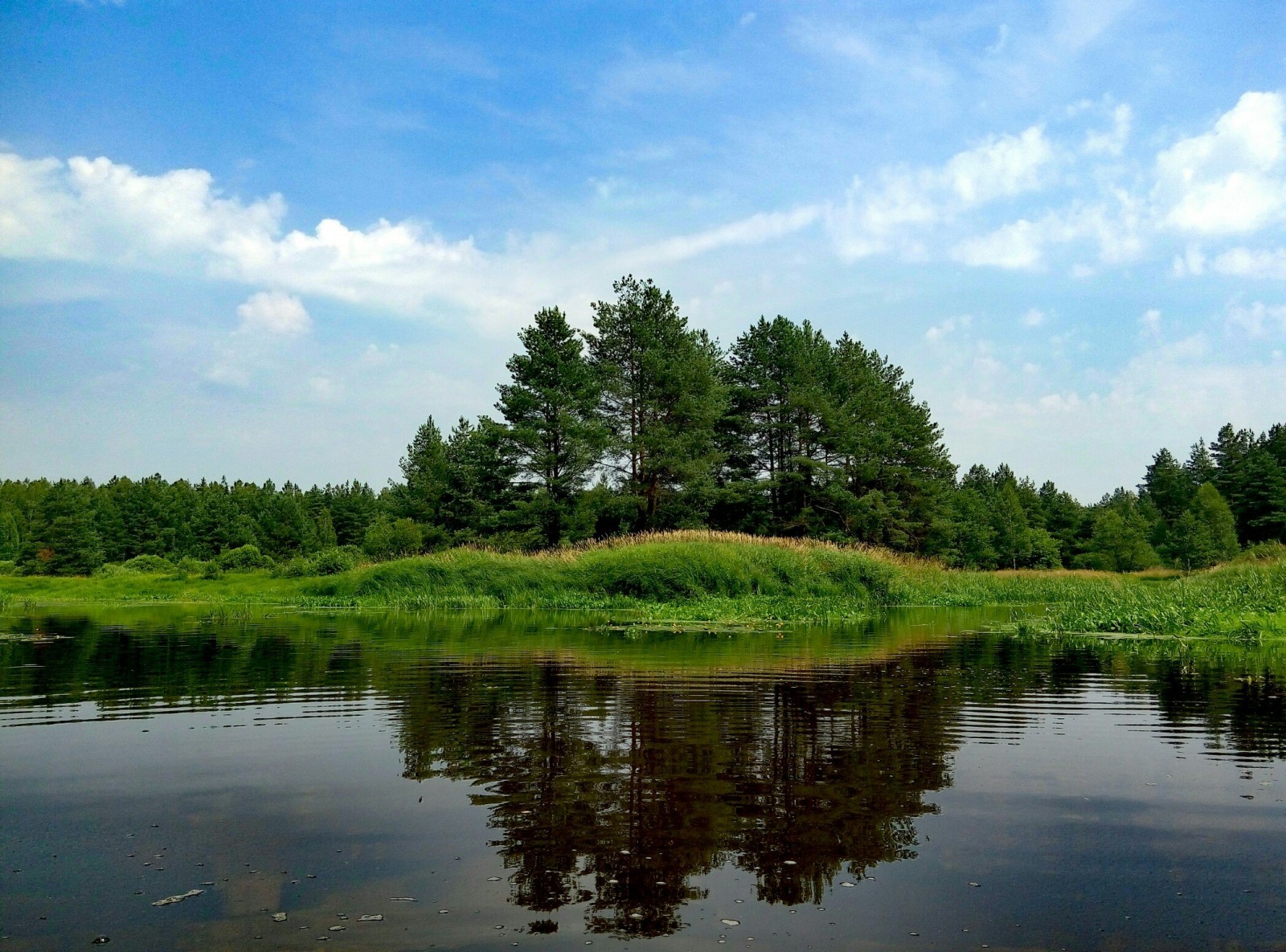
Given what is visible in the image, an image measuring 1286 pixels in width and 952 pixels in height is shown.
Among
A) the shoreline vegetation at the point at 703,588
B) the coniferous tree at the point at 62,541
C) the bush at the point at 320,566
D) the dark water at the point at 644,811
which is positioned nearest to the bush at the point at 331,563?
the bush at the point at 320,566

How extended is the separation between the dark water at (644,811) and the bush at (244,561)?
137 feet

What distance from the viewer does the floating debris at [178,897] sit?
4461 millimetres

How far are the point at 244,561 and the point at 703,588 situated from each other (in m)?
33.3

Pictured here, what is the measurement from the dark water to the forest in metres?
35.1

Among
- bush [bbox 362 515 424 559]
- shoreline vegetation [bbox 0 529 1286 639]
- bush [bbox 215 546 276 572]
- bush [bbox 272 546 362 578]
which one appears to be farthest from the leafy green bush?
bush [bbox 215 546 276 572]

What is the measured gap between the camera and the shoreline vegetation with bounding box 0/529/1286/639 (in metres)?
26.7

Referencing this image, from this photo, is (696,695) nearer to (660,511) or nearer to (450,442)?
(660,511)

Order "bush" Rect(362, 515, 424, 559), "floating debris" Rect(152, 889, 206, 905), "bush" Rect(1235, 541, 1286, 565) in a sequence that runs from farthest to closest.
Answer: "bush" Rect(362, 515, 424, 559), "bush" Rect(1235, 541, 1286, 565), "floating debris" Rect(152, 889, 206, 905)

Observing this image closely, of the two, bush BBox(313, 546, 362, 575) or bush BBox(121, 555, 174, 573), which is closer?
bush BBox(313, 546, 362, 575)

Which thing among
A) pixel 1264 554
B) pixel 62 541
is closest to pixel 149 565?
pixel 62 541

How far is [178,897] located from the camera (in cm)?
454

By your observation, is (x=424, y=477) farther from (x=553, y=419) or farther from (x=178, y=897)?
(x=178, y=897)

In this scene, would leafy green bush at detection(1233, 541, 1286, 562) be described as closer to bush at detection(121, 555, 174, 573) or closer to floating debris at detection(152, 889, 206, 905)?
floating debris at detection(152, 889, 206, 905)

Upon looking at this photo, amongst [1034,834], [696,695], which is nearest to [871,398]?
[696,695]
